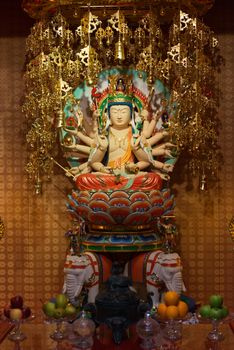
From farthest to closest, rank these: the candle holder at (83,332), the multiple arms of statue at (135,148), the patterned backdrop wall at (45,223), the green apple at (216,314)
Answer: the patterned backdrop wall at (45,223), the multiple arms of statue at (135,148), the green apple at (216,314), the candle holder at (83,332)

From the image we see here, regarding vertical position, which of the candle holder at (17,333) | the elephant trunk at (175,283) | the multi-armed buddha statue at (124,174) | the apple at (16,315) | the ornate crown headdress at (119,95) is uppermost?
the ornate crown headdress at (119,95)

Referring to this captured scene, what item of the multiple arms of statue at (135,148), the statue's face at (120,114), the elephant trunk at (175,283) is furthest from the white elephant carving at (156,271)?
the statue's face at (120,114)

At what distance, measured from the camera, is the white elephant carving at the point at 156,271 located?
534 cm

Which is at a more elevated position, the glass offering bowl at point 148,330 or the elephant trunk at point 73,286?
the elephant trunk at point 73,286

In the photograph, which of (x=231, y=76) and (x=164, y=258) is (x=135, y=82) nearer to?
(x=231, y=76)

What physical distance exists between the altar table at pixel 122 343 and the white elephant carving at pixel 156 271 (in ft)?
1.76

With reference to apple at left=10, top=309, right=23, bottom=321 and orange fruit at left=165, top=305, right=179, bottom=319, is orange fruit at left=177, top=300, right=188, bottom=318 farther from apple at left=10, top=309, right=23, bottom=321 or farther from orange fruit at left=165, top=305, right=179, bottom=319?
apple at left=10, top=309, right=23, bottom=321

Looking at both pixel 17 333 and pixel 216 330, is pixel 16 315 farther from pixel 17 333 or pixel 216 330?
pixel 216 330

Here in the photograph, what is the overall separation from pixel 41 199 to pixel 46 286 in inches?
29.1

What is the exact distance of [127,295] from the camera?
4488 millimetres

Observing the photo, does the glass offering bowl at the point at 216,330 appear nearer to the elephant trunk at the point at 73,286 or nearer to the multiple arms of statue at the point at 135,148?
the elephant trunk at the point at 73,286

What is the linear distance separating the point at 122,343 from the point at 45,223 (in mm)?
1923

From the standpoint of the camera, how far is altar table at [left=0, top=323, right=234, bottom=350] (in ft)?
14.5

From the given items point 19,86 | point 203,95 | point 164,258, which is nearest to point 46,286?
point 164,258
